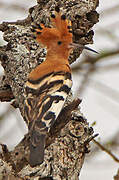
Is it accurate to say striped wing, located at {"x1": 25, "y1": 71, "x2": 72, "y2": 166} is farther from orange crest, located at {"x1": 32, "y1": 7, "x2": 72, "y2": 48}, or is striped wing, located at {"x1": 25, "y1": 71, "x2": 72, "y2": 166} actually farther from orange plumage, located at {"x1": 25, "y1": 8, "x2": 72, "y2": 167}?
orange crest, located at {"x1": 32, "y1": 7, "x2": 72, "y2": 48}

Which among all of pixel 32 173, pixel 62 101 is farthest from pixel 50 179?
pixel 62 101

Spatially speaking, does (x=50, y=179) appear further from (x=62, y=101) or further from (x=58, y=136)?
(x=62, y=101)

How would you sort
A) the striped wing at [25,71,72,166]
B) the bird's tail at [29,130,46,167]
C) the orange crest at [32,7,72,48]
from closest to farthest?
the bird's tail at [29,130,46,167] → the striped wing at [25,71,72,166] → the orange crest at [32,7,72,48]

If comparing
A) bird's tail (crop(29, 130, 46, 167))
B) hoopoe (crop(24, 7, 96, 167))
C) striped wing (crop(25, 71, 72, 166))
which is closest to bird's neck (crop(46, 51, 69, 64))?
hoopoe (crop(24, 7, 96, 167))

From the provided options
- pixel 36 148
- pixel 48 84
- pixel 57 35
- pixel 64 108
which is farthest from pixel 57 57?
pixel 36 148

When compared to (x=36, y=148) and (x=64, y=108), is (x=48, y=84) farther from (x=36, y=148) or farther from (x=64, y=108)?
(x=36, y=148)

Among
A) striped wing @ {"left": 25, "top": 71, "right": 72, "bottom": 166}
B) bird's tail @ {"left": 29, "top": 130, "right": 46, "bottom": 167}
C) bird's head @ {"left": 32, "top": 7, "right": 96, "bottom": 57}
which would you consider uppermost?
bird's head @ {"left": 32, "top": 7, "right": 96, "bottom": 57}

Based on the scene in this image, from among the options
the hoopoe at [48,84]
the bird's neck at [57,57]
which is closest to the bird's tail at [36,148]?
the hoopoe at [48,84]

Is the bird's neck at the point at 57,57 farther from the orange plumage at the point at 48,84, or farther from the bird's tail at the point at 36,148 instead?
the bird's tail at the point at 36,148
